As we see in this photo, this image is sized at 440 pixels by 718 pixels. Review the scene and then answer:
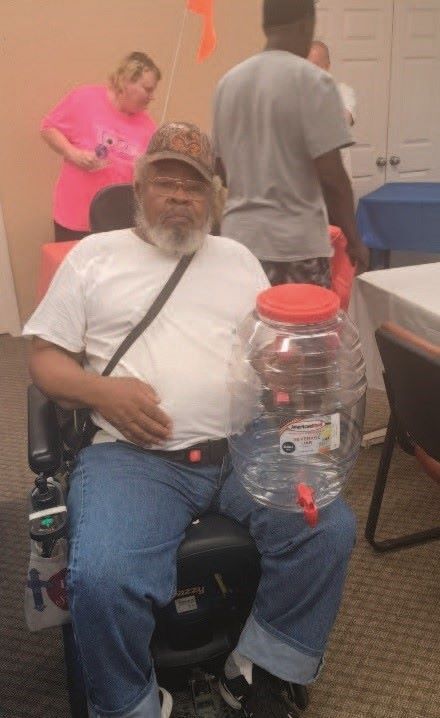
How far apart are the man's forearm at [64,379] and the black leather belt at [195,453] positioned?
0.13 metres

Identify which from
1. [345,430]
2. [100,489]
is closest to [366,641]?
[345,430]

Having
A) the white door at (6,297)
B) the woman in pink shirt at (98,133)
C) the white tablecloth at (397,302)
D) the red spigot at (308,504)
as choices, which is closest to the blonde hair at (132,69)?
the woman in pink shirt at (98,133)

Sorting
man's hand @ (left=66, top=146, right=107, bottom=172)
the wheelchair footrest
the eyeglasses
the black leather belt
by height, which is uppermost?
the eyeglasses

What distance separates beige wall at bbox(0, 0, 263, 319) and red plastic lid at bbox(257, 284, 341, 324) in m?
2.68

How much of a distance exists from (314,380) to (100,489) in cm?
53

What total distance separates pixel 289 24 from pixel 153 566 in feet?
4.90

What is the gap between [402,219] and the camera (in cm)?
376

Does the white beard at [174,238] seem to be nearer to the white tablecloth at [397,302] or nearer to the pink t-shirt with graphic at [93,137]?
the white tablecloth at [397,302]

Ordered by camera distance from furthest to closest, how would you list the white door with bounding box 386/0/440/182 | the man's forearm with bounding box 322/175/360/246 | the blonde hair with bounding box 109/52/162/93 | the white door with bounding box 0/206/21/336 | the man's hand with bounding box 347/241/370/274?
the white door with bounding box 386/0/440/182, the white door with bounding box 0/206/21/336, the blonde hair with bounding box 109/52/162/93, the man's hand with bounding box 347/241/370/274, the man's forearm with bounding box 322/175/360/246

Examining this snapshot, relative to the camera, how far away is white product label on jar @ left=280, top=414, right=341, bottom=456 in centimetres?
119

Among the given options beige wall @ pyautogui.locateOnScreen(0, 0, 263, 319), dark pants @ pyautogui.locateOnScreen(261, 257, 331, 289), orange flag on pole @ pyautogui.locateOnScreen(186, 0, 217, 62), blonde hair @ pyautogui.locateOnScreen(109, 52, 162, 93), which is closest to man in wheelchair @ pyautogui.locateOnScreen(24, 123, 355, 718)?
dark pants @ pyautogui.locateOnScreen(261, 257, 331, 289)

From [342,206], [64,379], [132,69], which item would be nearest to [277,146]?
[342,206]

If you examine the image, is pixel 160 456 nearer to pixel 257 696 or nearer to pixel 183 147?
pixel 257 696

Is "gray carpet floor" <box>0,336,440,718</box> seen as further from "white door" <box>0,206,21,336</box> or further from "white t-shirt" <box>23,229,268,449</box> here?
"white door" <box>0,206,21,336</box>
